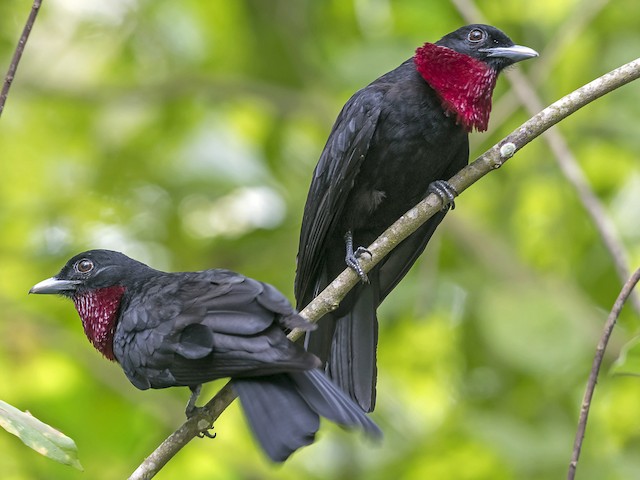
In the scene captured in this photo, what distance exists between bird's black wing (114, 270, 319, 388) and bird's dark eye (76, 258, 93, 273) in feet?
1.31

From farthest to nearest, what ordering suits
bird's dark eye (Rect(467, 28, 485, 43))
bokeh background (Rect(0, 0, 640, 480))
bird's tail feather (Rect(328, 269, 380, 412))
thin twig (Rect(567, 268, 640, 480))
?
bokeh background (Rect(0, 0, 640, 480))
bird's dark eye (Rect(467, 28, 485, 43))
bird's tail feather (Rect(328, 269, 380, 412))
thin twig (Rect(567, 268, 640, 480))

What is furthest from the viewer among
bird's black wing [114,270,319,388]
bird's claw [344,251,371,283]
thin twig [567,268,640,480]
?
bird's claw [344,251,371,283]

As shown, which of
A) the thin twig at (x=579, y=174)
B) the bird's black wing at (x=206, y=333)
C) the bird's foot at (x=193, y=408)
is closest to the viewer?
the bird's black wing at (x=206, y=333)

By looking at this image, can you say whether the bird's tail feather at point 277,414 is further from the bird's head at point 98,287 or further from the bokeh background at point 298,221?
the bokeh background at point 298,221

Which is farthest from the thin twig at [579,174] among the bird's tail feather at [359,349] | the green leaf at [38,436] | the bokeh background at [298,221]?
the green leaf at [38,436]

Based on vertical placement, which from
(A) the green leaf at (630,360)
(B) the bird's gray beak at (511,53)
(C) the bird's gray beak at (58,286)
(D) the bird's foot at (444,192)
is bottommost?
(A) the green leaf at (630,360)

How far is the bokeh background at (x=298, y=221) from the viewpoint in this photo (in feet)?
15.9

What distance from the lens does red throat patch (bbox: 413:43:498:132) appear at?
3.87m

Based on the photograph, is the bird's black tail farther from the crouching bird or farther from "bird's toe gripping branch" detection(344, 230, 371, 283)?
"bird's toe gripping branch" detection(344, 230, 371, 283)

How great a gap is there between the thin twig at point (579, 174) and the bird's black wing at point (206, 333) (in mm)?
1306

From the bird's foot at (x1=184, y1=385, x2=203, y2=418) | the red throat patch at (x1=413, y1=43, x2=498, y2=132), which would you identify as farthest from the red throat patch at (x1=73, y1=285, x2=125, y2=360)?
the red throat patch at (x1=413, y1=43, x2=498, y2=132)

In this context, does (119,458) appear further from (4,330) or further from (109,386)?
(4,330)

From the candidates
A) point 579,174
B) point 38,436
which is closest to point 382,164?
point 579,174

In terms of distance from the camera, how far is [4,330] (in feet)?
16.9
